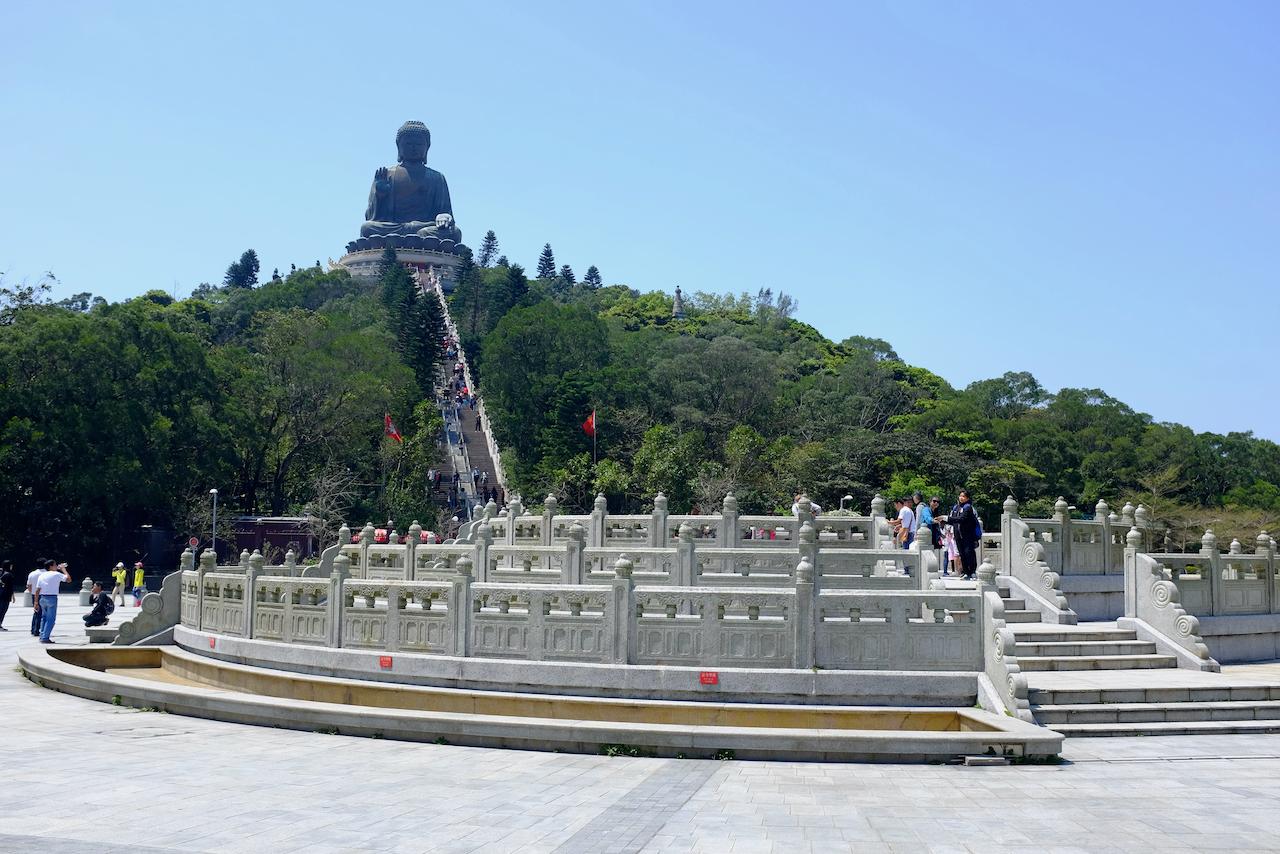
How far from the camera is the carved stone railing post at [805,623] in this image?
13.9 metres

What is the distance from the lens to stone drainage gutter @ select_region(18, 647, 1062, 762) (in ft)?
39.8

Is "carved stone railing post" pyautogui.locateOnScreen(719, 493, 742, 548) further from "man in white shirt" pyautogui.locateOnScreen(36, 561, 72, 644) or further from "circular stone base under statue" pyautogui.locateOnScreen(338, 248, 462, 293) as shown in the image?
"circular stone base under statue" pyautogui.locateOnScreen(338, 248, 462, 293)

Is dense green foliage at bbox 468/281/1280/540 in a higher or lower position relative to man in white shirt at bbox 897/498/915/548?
higher

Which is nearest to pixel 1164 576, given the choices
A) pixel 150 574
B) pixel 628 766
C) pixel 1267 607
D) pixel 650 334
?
pixel 1267 607

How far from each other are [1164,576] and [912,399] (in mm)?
51202

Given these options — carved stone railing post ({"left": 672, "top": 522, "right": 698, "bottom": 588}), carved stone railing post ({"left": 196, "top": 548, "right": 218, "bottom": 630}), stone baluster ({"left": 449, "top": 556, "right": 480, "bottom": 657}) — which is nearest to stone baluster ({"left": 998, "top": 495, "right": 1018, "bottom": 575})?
carved stone railing post ({"left": 672, "top": 522, "right": 698, "bottom": 588})

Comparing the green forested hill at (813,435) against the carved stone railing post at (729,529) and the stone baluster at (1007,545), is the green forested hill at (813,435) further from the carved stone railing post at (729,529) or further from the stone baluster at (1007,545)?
the stone baluster at (1007,545)

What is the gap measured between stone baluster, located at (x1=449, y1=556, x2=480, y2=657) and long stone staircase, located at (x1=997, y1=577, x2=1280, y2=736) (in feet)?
21.9

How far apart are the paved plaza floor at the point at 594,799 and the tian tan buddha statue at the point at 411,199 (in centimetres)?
11796

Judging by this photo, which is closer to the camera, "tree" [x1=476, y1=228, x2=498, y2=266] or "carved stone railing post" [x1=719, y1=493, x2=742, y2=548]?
"carved stone railing post" [x1=719, y1=493, x2=742, y2=548]

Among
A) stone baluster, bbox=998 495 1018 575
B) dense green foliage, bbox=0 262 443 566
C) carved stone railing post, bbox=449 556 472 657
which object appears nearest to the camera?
carved stone railing post, bbox=449 556 472 657

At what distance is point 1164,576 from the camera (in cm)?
1758

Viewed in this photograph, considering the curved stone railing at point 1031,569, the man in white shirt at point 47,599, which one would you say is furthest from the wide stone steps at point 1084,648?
the man in white shirt at point 47,599

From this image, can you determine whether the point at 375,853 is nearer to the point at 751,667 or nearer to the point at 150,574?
the point at 751,667
